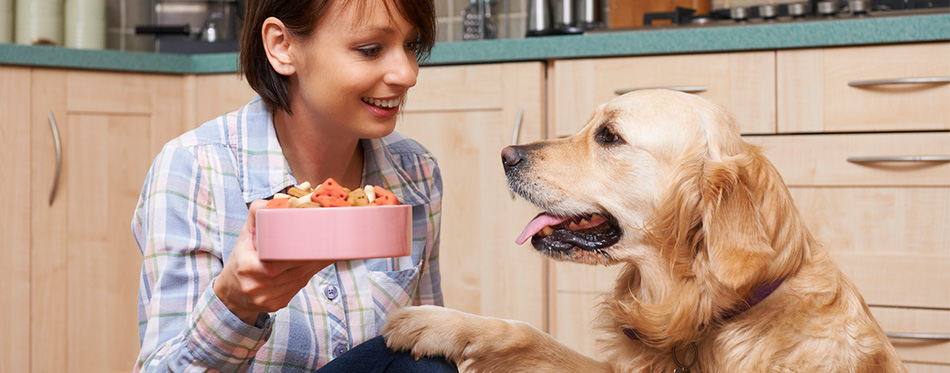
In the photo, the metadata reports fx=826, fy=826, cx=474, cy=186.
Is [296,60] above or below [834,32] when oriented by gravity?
below

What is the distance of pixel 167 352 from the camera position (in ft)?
3.24

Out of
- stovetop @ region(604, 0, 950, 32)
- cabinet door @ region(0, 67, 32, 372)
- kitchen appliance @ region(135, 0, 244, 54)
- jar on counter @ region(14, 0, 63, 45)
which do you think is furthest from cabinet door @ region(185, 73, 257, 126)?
stovetop @ region(604, 0, 950, 32)

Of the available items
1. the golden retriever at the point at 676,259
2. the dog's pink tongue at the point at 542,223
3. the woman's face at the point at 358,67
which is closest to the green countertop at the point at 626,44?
the golden retriever at the point at 676,259

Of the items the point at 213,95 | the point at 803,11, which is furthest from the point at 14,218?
the point at 803,11

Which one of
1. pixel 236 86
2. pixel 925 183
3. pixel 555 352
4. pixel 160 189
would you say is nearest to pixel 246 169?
pixel 160 189

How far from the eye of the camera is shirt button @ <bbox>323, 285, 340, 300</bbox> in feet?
3.97

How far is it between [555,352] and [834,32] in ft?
3.63

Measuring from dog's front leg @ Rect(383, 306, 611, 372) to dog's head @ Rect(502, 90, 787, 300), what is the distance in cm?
14

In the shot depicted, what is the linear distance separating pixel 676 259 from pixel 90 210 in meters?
1.75

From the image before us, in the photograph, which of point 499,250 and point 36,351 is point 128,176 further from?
point 499,250

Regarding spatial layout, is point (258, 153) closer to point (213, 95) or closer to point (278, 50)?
point (278, 50)

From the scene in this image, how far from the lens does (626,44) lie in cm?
203

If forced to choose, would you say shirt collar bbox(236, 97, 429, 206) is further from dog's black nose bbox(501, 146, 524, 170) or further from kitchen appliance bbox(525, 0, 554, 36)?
kitchen appliance bbox(525, 0, 554, 36)

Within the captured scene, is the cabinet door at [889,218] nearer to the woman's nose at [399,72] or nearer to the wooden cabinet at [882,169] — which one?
the wooden cabinet at [882,169]
